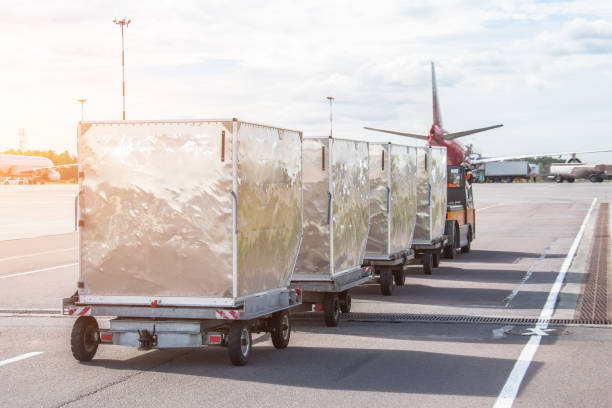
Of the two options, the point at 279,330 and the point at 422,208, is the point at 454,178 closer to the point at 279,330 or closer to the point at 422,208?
the point at 422,208

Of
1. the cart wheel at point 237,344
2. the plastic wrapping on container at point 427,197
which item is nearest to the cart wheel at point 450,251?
the plastic wrapping on container at point 427,197

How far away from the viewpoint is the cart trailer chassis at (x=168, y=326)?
966 cm

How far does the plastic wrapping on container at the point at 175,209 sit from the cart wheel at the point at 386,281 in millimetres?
5864

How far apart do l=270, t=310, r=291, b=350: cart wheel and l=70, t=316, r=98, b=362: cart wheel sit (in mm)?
2149

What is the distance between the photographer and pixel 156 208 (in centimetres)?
999

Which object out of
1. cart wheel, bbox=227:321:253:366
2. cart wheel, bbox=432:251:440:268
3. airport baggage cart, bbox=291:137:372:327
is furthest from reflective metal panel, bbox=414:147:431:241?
cart wheel, bbox=227:321:253:366

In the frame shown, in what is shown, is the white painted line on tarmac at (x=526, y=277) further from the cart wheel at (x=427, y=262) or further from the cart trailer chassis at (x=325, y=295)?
the cart trailer chassis at (x=325, y=295)

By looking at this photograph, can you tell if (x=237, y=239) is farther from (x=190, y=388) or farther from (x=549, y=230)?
(x=549, y=230)

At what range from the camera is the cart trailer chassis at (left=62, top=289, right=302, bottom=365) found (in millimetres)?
9664

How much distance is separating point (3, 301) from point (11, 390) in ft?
24.0

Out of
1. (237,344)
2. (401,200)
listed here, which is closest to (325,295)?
(237,344)

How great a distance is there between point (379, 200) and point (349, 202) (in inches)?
107

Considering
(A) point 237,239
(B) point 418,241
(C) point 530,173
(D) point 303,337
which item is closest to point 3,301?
(D) point 303,337

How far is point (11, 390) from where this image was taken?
28.7 ft
